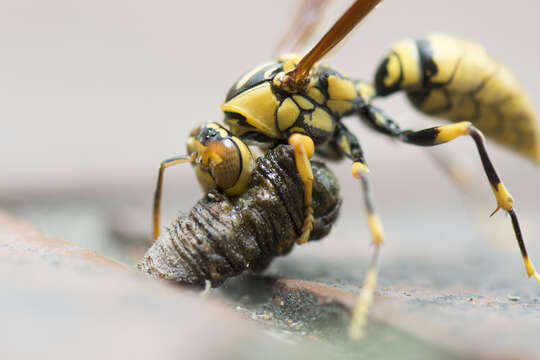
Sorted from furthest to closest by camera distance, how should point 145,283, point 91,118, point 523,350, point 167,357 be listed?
point 91,118 < point 145,283 < point 523,350 < point 167,357

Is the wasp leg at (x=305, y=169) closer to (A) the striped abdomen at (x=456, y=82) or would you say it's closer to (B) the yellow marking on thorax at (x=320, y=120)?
(B) the yellow marking on thorax at (x=320, y=120)

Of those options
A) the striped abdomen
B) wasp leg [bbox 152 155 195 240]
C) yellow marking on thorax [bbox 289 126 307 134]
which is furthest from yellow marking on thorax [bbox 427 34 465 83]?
wasp leg [bbox 152 155 195 240]

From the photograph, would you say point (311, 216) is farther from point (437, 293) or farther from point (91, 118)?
point (91, 118)

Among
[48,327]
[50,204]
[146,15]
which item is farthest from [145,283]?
[146,15]

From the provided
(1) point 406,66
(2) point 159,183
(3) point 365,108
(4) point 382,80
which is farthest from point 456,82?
(2) point 159,183

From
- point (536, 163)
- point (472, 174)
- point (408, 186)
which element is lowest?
point (408, 186)

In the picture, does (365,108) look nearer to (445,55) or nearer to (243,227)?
(445,55)
